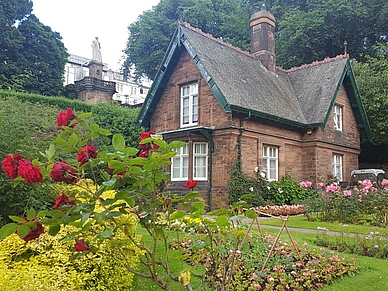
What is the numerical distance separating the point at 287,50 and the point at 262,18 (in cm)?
1163

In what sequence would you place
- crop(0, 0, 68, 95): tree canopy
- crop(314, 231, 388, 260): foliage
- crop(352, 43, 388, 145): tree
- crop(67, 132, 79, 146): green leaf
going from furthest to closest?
crop(0, 0, 68, 95): tree canopy → crop(352, 43, 388, 145): tree → crop(314, 231, 388, 260): foliage → crop(67, 132, 79, 146): green leaf

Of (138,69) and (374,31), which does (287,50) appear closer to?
(374,31)

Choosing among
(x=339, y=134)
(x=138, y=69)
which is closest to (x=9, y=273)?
(x=339, y=134)

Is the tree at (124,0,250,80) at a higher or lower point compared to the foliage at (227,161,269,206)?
higher

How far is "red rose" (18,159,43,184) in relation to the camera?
211cm

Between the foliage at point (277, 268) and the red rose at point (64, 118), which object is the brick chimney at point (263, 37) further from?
the red rose at point (64, 118)

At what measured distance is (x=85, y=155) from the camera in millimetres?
2375

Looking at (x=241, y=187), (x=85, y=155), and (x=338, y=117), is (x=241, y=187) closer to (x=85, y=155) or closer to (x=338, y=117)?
(x=338, y=117)

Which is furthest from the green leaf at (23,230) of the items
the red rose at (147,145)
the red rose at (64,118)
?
the red rose at (147,145)

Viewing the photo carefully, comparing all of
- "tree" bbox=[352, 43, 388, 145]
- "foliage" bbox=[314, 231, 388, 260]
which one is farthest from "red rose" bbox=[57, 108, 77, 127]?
"tree" bbox=[352, 43, 388, 145]

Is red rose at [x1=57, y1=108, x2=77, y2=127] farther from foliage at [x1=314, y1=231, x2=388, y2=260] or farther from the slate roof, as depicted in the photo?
the slate roof

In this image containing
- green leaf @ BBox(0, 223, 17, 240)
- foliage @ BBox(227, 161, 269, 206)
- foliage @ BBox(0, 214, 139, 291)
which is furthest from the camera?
foliage @ BBox(227, 161, 269, 206)

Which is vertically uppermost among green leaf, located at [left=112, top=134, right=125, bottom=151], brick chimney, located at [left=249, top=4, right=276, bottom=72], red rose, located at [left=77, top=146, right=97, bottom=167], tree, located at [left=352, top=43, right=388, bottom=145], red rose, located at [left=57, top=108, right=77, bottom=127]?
brick chimney, located at [left=249, top=4, right=276, bottom=72]

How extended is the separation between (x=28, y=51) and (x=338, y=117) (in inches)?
1227
